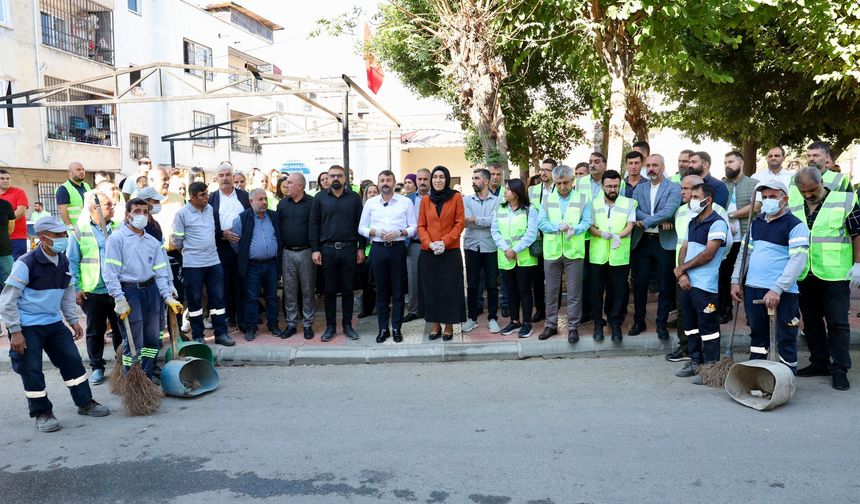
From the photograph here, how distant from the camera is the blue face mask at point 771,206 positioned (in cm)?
540

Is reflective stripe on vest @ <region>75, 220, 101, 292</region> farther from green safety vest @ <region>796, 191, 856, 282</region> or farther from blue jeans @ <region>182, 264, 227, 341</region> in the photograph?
green safety vest @ <region>796, 191, 856, 282</region>

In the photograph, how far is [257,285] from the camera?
790 cm

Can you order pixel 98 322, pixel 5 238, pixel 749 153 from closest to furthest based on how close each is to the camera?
pixel 98 322 → pixel 5 238 → pixel 749 153

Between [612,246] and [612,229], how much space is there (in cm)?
19

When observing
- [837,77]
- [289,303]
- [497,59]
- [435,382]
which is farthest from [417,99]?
[435,382]

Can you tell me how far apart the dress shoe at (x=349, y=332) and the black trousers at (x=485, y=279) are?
4.92 ft

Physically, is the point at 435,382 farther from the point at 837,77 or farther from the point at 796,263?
the point at 837,77

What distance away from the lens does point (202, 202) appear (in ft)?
24.3

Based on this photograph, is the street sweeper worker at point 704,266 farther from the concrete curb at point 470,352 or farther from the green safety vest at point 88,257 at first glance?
the green safety vest at point 88,257

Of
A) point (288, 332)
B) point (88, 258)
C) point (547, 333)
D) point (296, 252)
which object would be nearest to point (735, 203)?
point (547, 333)

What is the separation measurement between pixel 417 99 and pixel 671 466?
18174 millimetres

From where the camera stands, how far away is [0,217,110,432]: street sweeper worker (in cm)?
505

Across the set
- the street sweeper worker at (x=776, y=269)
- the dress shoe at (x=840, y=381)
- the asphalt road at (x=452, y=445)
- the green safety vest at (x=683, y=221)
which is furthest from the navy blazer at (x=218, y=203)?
the dress shoe at (x=840, y=381)

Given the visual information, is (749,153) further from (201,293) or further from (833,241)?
(201,293)
